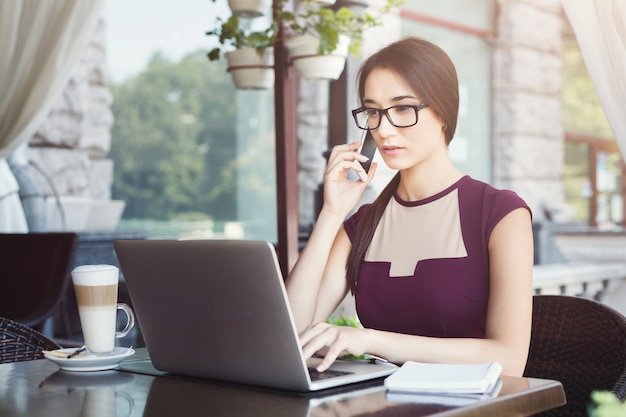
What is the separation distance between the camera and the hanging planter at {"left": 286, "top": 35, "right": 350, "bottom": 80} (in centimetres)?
313

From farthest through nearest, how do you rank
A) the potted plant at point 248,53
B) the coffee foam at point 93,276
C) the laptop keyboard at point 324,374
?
the potted plant at point 248,53 → the coffee foam at point 93,276 → the laptop keyboard at point 324,374

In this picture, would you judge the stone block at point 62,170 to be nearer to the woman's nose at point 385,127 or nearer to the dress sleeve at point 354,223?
the dress sleeve at point 354,223

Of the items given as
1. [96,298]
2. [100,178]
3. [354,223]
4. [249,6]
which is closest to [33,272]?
[249,6]

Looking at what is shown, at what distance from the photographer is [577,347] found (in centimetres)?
159

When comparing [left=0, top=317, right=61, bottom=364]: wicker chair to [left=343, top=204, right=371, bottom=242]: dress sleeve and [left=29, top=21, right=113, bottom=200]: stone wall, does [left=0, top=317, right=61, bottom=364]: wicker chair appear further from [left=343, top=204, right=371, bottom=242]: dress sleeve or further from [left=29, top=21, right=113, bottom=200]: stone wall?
[left=29, top=21, right=113, bottom=200]: stone wall

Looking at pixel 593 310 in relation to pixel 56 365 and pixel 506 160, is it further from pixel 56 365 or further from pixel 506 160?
pixel 506 160

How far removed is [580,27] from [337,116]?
1819 mm

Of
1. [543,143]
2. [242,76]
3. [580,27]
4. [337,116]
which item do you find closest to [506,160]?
[543,143]

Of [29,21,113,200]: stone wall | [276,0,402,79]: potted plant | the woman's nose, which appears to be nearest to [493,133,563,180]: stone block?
[29,21,113,200]: stone wall

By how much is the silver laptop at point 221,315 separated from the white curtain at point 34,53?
2.49 metres

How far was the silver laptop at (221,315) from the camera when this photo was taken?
1076 mm

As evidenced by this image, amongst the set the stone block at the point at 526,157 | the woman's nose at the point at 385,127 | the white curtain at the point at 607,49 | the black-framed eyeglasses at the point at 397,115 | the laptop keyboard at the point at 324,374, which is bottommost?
the stone block at the point at 526,157

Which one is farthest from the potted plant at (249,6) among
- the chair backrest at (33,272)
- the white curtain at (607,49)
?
the white curtain at (607,49)

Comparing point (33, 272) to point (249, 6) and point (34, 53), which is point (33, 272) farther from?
point (249, 6)
